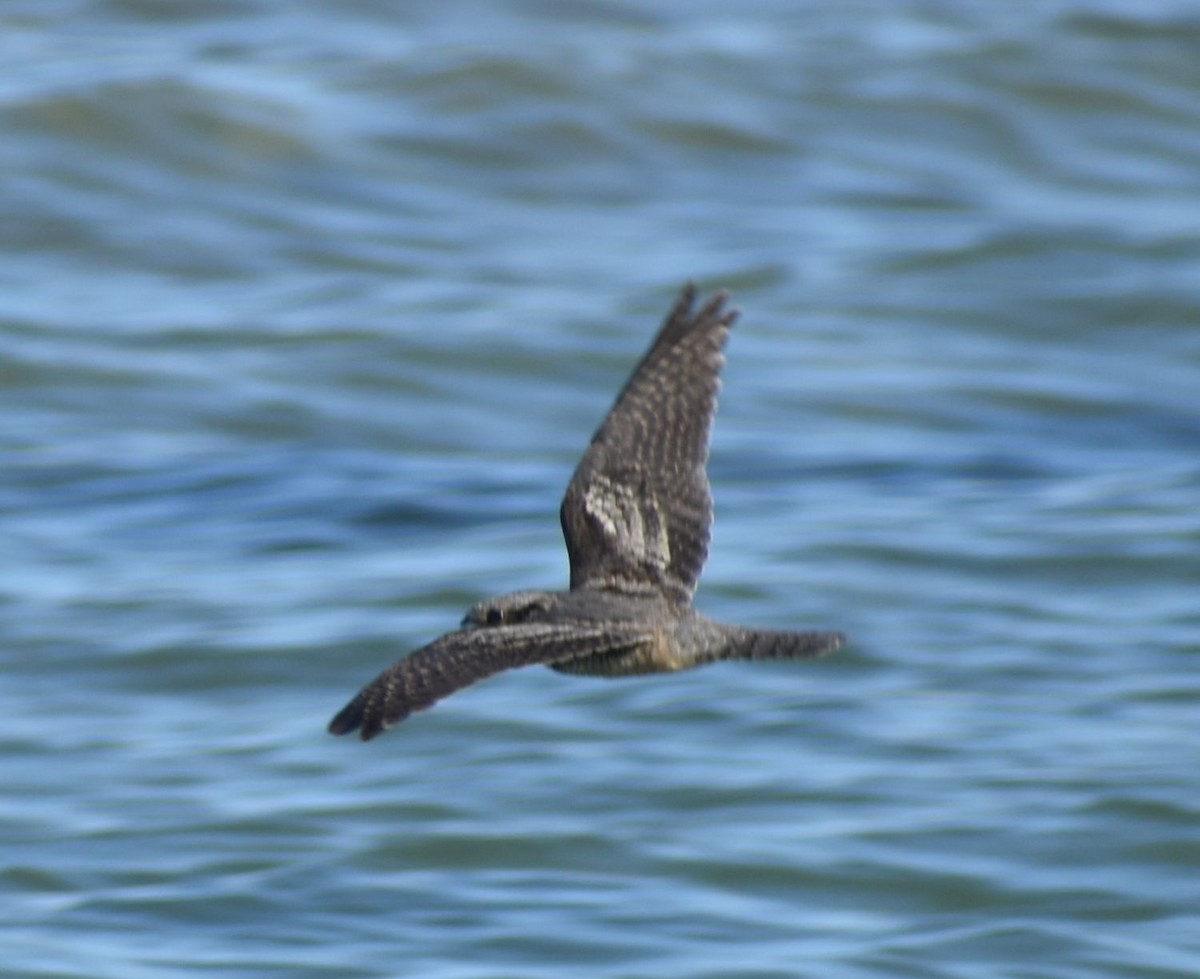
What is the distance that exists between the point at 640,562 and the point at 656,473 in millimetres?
266

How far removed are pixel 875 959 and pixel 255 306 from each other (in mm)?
7596

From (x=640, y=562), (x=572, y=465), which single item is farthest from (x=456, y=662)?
(x=572, y=465)

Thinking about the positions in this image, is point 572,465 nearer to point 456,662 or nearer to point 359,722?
point 456,662

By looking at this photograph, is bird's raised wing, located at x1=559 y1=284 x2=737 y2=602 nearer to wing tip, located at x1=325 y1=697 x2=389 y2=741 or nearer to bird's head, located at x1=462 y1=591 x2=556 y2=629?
bird's head, located at x1=462 y1=591 x2=556 y2=629

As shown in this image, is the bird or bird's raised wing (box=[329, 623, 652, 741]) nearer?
bird's raised wing (box=[329, 623, 652, 741])

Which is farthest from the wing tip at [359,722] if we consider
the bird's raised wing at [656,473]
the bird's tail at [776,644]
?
the bird's raised wing at [656,473]

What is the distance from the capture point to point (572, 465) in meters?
11.7

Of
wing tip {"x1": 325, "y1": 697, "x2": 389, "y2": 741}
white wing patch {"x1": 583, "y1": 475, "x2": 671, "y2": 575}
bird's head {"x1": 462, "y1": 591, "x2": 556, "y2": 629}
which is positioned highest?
white wing patch {"x1": 583, "y1": 475, "x2": 671, "y2": 575}

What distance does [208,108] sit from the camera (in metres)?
16.0

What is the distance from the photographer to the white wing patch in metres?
5.91

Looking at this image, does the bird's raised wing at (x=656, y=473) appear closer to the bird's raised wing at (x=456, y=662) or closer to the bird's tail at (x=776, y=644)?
the bird's tail at (x=776, y=644)

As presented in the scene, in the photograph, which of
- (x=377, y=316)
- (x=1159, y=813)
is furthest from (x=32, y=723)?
(x=377, y=316)

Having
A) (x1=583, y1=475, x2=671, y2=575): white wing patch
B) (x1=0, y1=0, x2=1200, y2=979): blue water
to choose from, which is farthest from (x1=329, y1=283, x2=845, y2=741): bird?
(x1=0, y1=0, x2=1200, y2=979): blue water

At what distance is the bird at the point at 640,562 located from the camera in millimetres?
5023
